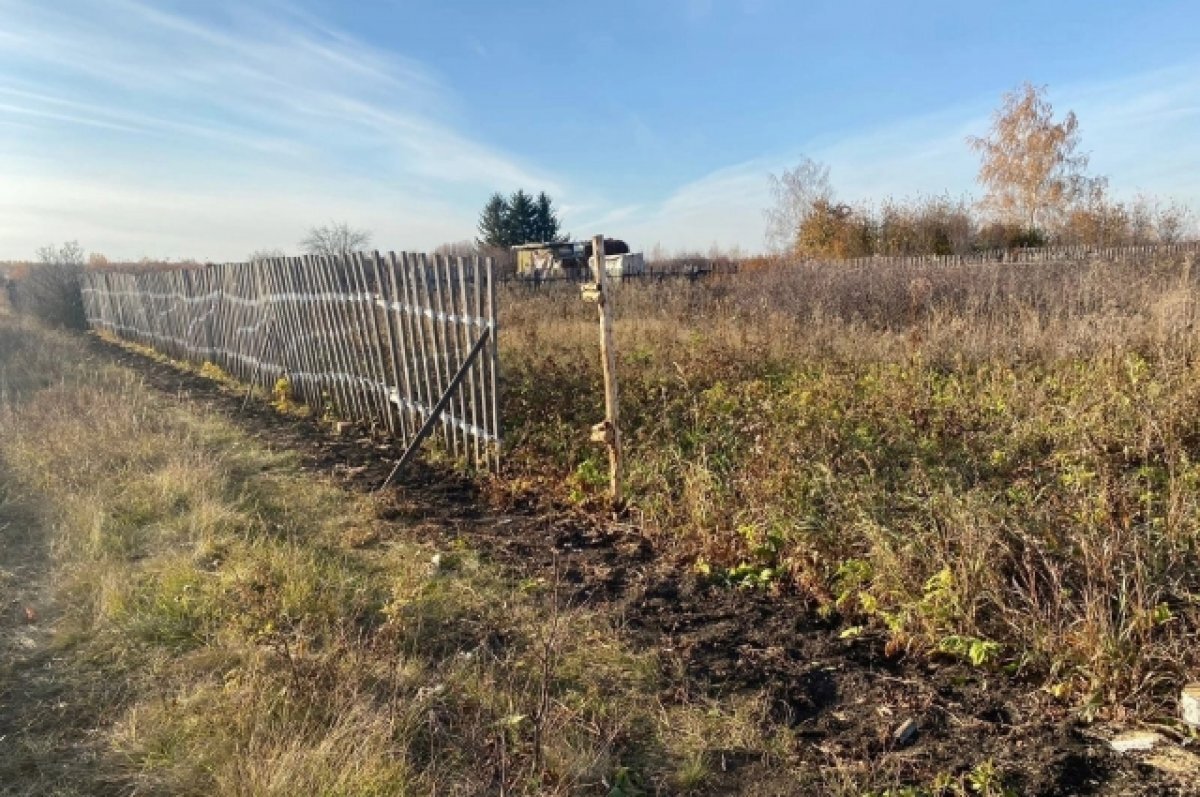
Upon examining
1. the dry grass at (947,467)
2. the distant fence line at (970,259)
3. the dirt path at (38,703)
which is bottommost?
the dirt path at (38,703)

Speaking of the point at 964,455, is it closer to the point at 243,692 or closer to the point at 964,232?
the point at 243,692

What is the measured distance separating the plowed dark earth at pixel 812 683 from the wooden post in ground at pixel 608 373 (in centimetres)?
35

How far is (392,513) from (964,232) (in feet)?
91.4

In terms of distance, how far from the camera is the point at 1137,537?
3041 mm

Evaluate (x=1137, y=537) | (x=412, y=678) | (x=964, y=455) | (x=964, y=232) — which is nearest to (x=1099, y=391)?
(x=964, y=455)

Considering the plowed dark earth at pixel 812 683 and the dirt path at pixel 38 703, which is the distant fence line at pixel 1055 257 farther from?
the dirt path at pixel 38 703

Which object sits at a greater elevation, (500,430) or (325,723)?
(500,430)

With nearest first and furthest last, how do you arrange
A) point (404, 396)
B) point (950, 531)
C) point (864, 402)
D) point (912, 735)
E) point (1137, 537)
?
point (912, 735) < point (1137, 537) < point (950, 531) < point (864, 402) < point (404, 396)

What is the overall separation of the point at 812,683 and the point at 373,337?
610cm

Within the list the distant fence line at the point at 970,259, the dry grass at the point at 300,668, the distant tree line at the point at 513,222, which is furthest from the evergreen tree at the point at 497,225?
the dry grass at the point at 300,668

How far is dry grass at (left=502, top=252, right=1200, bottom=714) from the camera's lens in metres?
2.93

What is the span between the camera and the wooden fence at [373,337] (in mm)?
6148

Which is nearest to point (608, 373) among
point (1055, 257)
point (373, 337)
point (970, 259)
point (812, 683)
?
point (812, 683)

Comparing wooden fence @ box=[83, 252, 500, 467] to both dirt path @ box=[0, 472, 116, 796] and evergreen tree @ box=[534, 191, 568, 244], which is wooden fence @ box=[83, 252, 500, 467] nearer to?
dirt path @ box=[0, 472, 116, 796]
